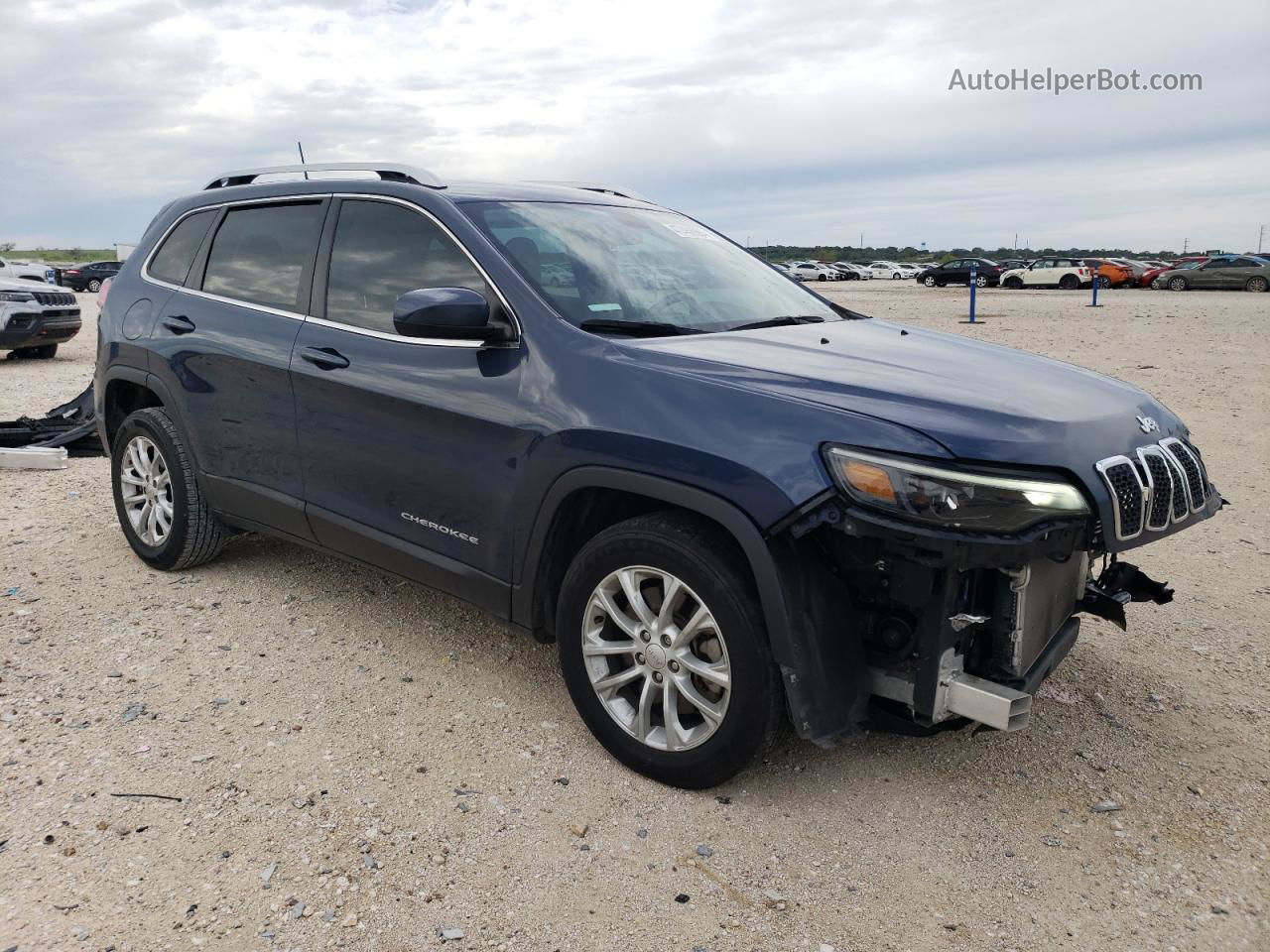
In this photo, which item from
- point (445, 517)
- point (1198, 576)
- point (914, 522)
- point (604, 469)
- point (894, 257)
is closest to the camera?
point (914, 522)

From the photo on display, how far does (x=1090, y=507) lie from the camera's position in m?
2.79

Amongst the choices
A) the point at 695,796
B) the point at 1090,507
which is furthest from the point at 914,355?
the point at 695,796

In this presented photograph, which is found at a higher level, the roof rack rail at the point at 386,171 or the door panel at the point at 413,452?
the roof rack rail at the point at 386,171

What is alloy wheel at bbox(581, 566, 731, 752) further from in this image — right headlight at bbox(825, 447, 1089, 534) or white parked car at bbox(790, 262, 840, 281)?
white parked car at bbox(790, 262, 840, 281)

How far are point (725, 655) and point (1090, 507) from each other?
3.50 feet

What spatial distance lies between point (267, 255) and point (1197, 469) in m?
3.71

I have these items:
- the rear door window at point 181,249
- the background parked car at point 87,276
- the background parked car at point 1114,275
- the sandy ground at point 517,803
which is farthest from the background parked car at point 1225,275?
the background parked car at point 87,276

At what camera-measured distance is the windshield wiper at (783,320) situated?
3827 millimetres

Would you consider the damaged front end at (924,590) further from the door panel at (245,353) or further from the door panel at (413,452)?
the door panel at (245,353)

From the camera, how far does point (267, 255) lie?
4.59 metres

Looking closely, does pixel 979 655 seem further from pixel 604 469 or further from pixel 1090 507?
pixel 604 469

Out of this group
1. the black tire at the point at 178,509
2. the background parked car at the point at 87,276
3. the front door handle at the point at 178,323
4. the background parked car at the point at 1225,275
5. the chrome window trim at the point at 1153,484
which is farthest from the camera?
the background parked car at the point at 87,276

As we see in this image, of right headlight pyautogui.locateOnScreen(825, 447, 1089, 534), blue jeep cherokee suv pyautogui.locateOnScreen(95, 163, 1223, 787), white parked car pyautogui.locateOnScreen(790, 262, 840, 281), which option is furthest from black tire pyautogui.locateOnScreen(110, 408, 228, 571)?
white parked car pyautogui.locateOnScreen(790, 262, 840, 281)

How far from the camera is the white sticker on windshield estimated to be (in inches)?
177
